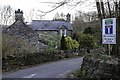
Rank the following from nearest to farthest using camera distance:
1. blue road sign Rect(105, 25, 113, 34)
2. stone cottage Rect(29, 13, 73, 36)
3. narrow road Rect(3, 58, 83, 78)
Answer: blue road sign Rect(105, 25, 113, 34) → narrow road Rect(3, 58, 83, 78) → stone cottage Rect(29, 13, 73, 36)

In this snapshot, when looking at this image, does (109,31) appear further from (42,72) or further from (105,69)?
(42,72)

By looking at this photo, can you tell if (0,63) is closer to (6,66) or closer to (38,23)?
(6,66)

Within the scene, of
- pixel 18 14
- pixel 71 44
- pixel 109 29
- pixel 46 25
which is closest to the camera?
pixel 109 29

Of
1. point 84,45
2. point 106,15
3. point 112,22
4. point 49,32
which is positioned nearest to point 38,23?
point 49,32

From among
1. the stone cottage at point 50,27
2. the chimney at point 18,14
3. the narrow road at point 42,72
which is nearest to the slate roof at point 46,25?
the stone cottage at point 50,27

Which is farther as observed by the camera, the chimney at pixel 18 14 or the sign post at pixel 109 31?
the chimney at pixel 18 14

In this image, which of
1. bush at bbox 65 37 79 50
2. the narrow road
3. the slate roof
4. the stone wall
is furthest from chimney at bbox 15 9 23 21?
the stone wall

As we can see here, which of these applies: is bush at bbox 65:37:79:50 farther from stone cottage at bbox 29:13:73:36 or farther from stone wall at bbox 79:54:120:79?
stone wall at bbox 79:54:120:79

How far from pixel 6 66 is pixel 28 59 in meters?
3.49

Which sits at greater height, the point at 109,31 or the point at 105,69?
the point at 109,31

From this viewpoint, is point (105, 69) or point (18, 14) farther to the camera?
point (18, 14)

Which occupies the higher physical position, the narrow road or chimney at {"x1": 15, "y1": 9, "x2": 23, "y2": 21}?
chimney at {"x1": 15, "y1": 9, "x2": 23, "y2": 21}

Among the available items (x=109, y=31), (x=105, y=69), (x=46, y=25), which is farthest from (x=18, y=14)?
(x=105, y=69)

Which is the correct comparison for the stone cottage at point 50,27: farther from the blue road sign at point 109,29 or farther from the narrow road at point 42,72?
the blue road sign at point 109,29
